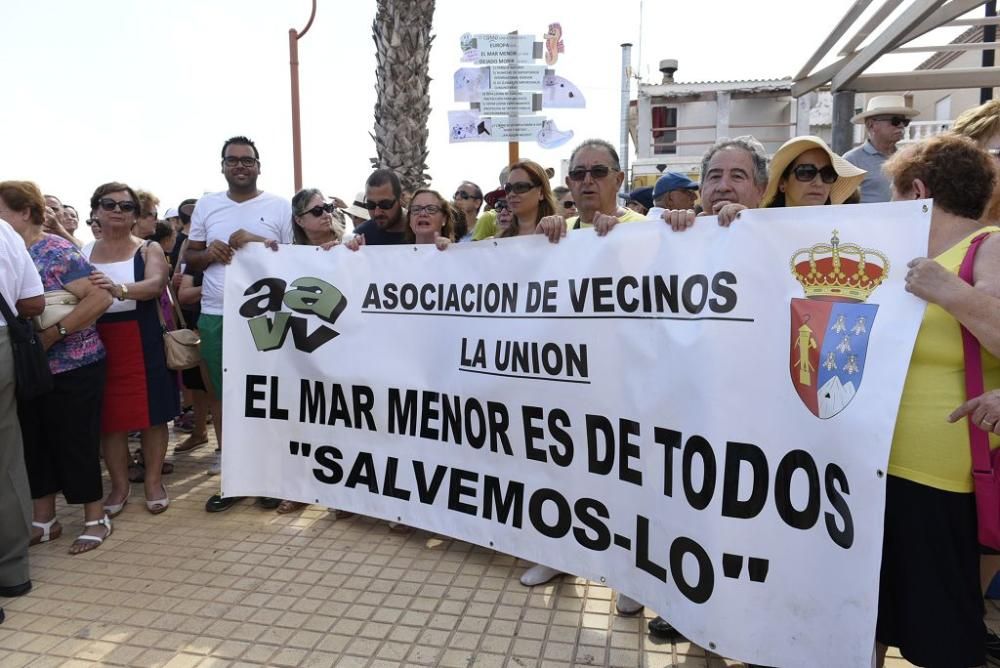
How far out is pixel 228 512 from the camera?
4180 millimetres

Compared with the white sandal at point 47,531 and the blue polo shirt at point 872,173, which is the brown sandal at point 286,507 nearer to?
the white sandal at point 47,531

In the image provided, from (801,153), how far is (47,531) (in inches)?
172

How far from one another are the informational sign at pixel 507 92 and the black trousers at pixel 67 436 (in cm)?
395

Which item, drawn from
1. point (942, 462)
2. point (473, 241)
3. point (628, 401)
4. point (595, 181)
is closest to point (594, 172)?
point (595, 181)

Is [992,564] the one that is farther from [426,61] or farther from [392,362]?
[426,61]

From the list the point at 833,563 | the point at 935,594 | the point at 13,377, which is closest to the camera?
the point at 935,594

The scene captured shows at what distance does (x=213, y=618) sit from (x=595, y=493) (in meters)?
1.75

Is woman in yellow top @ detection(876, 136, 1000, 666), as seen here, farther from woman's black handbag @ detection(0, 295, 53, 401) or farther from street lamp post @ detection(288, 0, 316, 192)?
street lamp post @ detection(288, 0, 316, 192)

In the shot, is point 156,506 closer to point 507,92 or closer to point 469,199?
point 469,199

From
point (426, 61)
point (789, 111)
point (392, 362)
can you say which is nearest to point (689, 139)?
point (789, 111)

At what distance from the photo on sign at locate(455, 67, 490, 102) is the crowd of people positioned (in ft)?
3.68

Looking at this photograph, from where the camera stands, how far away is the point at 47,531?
3799 millimetres

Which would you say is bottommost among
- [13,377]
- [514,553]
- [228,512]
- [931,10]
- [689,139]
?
[228,512]

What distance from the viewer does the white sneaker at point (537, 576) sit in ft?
10.1
